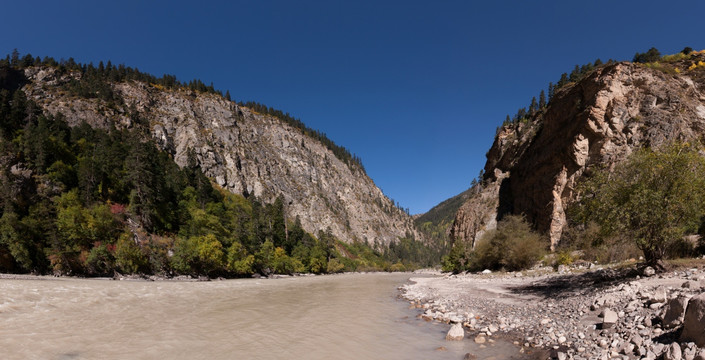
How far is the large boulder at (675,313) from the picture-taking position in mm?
6977

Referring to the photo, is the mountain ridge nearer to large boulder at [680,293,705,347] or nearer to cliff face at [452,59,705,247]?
cliff face at [452,59,705,247]

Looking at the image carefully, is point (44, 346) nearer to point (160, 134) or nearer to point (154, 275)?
point (154, 275)

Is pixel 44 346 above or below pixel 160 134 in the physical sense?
below

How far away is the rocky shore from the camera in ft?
21.3

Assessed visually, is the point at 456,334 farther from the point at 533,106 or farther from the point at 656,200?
the point at 533,106

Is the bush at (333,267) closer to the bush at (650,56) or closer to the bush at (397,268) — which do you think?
the bush at (397,268)

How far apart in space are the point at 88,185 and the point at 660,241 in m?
69.3

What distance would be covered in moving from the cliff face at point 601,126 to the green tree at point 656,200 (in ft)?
75.7

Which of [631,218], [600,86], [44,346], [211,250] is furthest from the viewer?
[211,250]

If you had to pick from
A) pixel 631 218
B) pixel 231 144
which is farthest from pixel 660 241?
pixel 231 144

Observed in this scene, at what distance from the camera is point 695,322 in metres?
6.06

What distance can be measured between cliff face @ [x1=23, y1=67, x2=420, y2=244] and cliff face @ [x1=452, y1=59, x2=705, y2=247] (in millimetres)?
105773

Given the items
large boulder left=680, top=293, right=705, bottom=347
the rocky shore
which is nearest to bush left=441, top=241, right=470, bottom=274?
the rocky shore

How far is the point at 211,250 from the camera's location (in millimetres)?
50531
